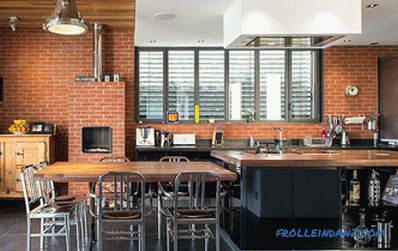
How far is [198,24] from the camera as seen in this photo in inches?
225

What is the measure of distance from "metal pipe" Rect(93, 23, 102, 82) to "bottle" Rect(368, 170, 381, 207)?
4.38 m

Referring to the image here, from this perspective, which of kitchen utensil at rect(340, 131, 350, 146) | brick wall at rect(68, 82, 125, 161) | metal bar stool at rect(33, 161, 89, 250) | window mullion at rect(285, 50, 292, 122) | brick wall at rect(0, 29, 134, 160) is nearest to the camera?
metal bar stool at rect(33, 161, 89, 250)

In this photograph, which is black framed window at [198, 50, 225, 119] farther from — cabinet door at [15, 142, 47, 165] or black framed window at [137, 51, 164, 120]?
cabinet door at [15, 142, 47, 165]

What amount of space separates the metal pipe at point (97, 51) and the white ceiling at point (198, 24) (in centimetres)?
61

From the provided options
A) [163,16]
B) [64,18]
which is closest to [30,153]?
[163,16]

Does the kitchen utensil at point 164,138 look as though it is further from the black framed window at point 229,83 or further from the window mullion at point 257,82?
the window mullion at point 257,82

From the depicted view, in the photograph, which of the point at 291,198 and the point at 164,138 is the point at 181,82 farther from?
the point at 291,198

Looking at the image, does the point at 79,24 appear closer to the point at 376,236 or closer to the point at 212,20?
the point at 212,20

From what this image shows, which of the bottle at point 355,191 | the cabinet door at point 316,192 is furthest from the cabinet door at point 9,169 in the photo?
the bottle at point 355,191

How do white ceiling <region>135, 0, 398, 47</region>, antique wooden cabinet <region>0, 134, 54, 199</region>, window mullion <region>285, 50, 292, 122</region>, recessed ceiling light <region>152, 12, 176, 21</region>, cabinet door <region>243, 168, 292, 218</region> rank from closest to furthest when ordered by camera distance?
cabinet door <region>243, 168, 292, 218</region>, white ceiling <region>135, 0, 398, 47</region>, recessed ceiling light <region>152, 12, 176, 21</region>, antique wooden cabinet <region>0, 134, 54, 199</region>, window mullion <region>285, 50, 292, 122</region>

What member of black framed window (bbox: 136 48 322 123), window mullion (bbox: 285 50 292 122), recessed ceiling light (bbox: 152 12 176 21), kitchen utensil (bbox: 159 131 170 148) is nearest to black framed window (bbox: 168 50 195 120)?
black framed window (bbox: 136 48 322 123)

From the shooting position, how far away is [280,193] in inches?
146

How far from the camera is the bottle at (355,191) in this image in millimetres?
3883

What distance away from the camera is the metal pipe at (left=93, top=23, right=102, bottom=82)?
6.53 metres
